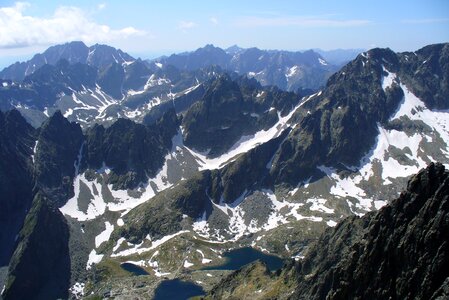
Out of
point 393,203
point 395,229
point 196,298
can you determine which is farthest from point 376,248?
point 196,298

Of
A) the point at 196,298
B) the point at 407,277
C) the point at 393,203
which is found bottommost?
the point at 196,298

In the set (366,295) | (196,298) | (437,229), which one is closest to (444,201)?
(437,229)

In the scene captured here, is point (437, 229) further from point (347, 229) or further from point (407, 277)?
point (347, 229)

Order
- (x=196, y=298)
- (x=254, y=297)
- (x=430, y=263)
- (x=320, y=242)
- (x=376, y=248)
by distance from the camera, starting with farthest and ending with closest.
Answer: (x=196, y=298)
(x=320, y=242)
(x=254, y=297)
(x=376, y=248)
(x=430, y=263)

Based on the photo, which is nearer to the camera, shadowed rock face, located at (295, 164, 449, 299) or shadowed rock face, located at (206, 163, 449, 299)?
shadowed rock face, located at (206, 163, 449, 299)

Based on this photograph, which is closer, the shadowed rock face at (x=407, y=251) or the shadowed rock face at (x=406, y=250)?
the shadowed rock face at (x=407, y=251)

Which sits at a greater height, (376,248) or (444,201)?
(444,201)

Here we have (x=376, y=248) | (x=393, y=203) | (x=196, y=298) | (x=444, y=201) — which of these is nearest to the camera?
(x=444, y=201)

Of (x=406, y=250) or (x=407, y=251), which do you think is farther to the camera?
(x=406, y=250)

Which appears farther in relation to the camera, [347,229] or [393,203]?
[347,229]
